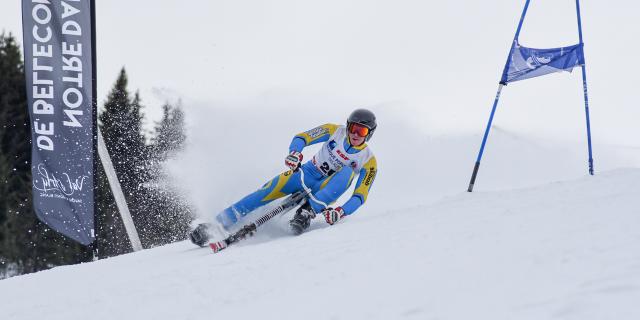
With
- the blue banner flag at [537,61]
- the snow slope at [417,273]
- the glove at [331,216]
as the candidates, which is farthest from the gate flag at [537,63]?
the glove at [331,216]

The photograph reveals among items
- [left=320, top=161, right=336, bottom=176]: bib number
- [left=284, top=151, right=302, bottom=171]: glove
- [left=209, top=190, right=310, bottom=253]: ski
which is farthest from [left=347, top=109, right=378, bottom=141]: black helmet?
[left=209, top=190, right=310, bottom=253]: ski

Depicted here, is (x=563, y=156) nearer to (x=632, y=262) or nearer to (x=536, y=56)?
(x=536, y=56)

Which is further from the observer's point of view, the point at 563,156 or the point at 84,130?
the point at 563,156

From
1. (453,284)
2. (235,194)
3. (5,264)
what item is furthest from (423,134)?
(5,264)

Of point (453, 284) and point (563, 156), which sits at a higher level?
point (453, 284)

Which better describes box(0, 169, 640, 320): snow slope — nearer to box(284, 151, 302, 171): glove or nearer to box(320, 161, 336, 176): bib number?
box(284, 151, 302, 171): glove

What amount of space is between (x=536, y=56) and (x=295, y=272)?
553 centimetres

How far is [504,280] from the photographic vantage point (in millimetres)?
2973

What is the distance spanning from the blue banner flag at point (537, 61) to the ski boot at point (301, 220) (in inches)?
139

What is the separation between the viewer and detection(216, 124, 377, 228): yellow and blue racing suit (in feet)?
20.6

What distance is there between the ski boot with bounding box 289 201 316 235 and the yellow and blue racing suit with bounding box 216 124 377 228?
3.4 inches

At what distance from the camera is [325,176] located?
6.54m
